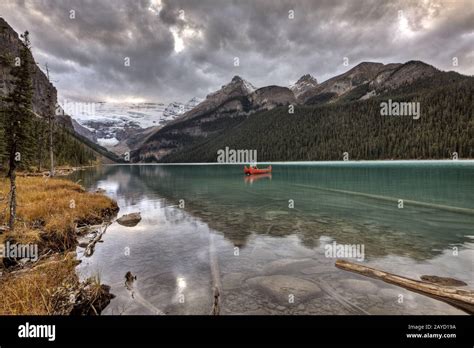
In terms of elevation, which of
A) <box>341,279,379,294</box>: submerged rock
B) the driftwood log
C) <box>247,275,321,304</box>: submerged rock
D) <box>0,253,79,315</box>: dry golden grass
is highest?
<box>0,253,79,315</box>: dry golden grass

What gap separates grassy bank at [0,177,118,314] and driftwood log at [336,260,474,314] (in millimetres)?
9742

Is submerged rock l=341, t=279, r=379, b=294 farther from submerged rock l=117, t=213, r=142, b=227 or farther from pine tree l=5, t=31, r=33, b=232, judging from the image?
pine tree l=5, t=31, r=33, b=232

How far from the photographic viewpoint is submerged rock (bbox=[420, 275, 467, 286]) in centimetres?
938

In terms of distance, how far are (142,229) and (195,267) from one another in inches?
343

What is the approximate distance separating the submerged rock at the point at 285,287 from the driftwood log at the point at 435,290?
244 centimetres

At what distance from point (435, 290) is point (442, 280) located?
1699mm

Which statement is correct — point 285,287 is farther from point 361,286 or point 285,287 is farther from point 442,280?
point 442,280

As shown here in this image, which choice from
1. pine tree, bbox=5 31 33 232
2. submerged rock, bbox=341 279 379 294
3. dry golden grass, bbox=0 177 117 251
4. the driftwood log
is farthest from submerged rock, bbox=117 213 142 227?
the driftwood log

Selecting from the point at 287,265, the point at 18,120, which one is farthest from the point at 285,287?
the point at 18,120

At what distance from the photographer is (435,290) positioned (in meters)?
8.40

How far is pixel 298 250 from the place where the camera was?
14109 mm
